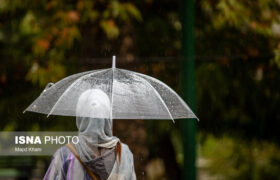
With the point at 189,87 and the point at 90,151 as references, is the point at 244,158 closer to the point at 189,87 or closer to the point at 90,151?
the point at 189,87

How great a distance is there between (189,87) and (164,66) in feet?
1.08

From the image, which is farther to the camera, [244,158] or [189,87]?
[244,158]

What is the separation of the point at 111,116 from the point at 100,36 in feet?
8.71

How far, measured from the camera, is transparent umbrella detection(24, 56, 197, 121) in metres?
3.17

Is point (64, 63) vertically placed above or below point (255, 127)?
above

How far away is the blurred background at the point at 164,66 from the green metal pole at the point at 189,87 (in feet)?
0.23

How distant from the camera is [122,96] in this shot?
10.4 ft

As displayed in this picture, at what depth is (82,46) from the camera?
5.58 m

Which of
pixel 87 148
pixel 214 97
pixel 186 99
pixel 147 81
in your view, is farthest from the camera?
pixel 214 97

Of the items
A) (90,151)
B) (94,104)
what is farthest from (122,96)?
(90,151)

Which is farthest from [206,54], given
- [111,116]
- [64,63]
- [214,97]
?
[111,116]

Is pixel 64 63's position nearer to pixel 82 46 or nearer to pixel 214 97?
pixel 82 46

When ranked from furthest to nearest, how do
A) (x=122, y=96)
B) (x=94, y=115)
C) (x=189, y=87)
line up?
(x=189, y=87), (x=122, y=96), (x=94, y=115)

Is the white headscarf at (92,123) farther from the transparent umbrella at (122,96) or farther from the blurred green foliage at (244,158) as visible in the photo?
the blurred green foliage at (244,158)
